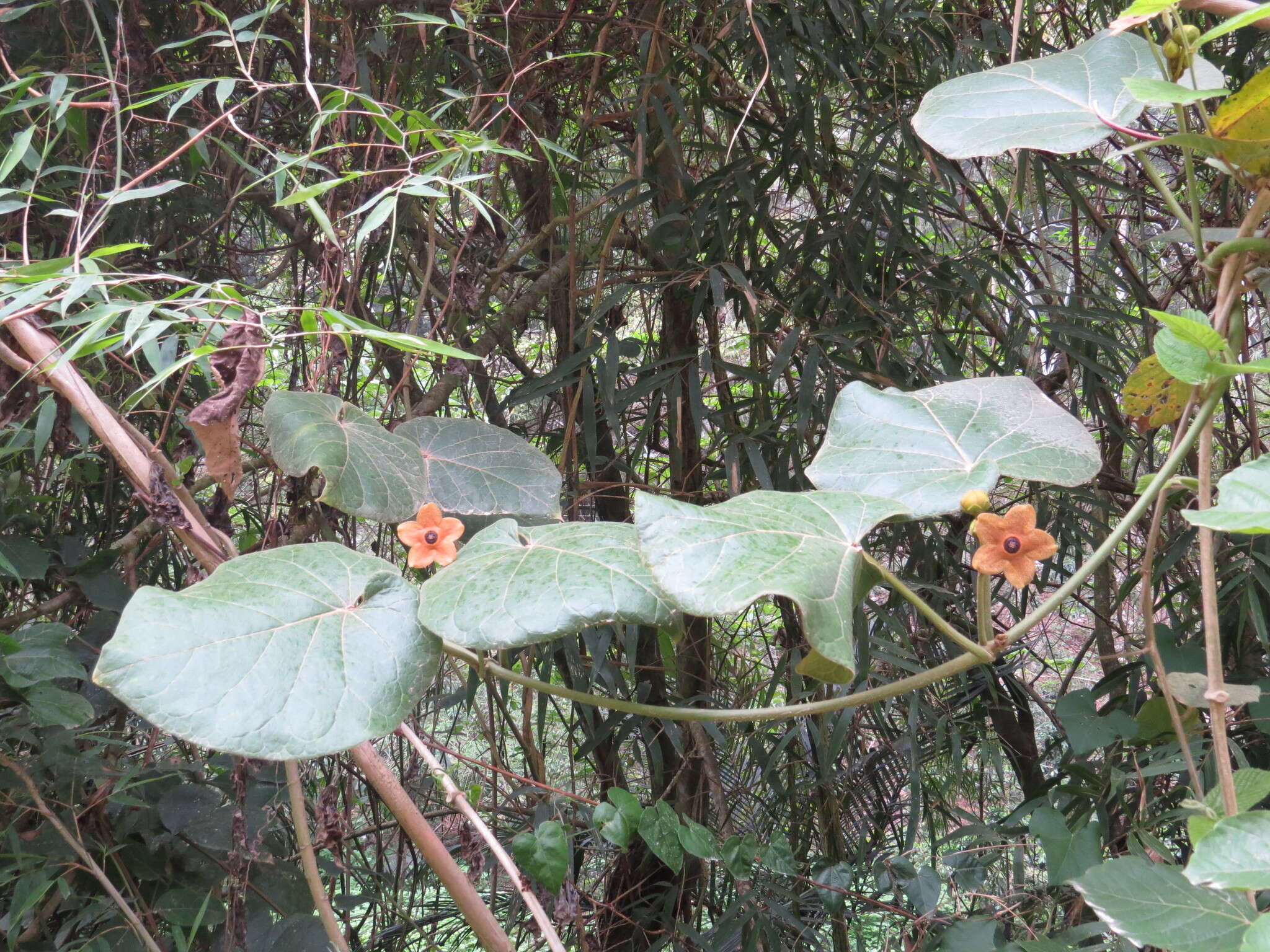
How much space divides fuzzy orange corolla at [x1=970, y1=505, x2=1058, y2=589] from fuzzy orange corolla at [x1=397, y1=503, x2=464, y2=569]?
0.28 metres

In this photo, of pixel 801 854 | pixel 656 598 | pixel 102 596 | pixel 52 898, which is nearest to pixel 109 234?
pixel 102 596

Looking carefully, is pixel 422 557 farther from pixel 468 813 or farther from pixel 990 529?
pixel 990 529

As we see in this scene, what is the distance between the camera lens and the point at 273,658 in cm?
37

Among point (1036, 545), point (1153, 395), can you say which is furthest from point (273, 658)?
point (1153, 395)

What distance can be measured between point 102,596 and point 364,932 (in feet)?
3.62

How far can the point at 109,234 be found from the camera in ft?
4.83

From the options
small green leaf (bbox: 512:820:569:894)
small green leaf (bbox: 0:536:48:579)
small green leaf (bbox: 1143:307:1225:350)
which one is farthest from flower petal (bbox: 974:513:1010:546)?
small green leaf (bbox: 0:536:48:579)

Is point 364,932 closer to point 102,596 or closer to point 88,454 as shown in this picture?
point 102,596

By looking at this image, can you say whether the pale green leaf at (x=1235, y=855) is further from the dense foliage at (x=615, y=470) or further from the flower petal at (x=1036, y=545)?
the flower petal at (x=1036, y=545)

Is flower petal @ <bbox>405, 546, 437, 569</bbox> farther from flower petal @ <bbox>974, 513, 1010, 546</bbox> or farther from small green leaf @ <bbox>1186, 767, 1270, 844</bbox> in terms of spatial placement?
small green leaf @ <bbox>1186, 767, 1270, 844</bbox>

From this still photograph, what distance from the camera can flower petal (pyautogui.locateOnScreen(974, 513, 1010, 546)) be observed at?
1.34 ft

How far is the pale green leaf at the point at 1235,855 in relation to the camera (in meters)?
0.31

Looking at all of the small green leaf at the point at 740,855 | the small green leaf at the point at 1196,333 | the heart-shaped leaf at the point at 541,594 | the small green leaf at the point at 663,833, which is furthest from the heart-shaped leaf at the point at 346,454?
the small green leaf at the point at 740,855

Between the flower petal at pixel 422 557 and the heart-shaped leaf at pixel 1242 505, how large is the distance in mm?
363
